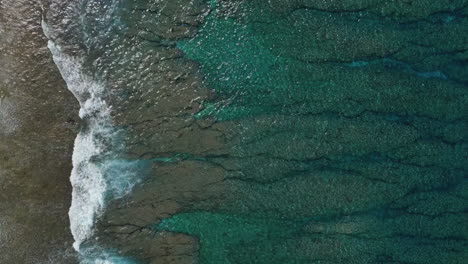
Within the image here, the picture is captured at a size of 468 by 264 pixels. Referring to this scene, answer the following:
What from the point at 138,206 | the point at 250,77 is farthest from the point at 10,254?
the point at 250,77

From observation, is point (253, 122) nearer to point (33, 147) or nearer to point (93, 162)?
point (93, 162)

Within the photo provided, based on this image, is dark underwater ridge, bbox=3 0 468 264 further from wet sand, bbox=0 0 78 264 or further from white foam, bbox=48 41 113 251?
wet sand, bbox=0 0 78 264

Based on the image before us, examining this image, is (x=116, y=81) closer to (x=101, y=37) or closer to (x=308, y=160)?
(x=101, y=37)

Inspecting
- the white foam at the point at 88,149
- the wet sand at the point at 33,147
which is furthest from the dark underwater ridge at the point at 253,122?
the wet sand at the point at 33,147

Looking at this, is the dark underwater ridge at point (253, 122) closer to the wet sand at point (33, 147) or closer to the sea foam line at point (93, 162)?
the sea foam line at point (93, 162)

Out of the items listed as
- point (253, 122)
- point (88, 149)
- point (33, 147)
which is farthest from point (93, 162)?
point (253, 122)

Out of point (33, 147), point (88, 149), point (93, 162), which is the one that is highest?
point (33, 147)
